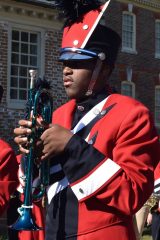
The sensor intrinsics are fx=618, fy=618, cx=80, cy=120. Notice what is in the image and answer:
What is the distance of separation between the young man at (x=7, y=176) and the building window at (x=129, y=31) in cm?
1784

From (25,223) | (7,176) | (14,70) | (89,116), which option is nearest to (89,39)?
(89,116)

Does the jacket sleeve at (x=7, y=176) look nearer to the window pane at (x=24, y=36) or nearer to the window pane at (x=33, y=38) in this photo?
the window pane at (x=24, y=36)

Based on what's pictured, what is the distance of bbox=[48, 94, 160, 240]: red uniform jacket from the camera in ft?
9.10

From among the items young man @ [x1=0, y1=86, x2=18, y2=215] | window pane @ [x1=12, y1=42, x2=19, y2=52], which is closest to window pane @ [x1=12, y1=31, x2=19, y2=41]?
window pane @ [x1=12, y1=42, x2=19, y2=52]

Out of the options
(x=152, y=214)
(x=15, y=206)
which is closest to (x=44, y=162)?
(x=15, y=206)

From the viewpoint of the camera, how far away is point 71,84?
3.13 m

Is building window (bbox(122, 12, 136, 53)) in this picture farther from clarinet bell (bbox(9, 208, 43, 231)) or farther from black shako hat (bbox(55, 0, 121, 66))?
clarinet bell (bbox(9, 208, 43, 231))

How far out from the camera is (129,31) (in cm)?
2252

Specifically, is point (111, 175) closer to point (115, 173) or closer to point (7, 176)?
point (115, 173)

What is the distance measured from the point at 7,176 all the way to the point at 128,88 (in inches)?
710

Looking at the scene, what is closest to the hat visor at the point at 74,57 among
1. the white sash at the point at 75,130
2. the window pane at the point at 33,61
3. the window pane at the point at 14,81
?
the white sash at the point at 75,130

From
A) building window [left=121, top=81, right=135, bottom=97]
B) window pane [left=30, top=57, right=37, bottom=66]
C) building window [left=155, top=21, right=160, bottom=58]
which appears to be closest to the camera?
window pane [left=30, top=57, right=37, bottom=66]

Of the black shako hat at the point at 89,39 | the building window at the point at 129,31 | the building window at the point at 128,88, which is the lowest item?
the building window at the point at 128,88

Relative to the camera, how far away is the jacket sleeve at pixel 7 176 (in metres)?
4.57
